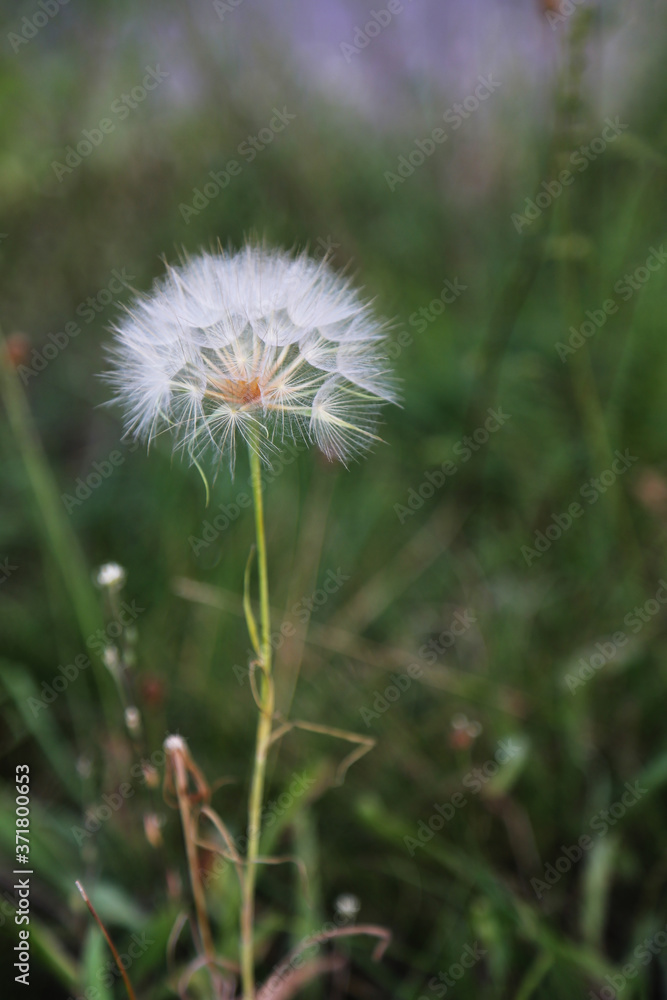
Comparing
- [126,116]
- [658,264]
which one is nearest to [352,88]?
[126,116]

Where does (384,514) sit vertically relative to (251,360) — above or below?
above

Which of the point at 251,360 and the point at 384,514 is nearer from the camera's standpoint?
the point at 251,360

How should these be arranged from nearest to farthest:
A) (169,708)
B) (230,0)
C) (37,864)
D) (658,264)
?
(37,864), (169,708), (658,264), (230,0)

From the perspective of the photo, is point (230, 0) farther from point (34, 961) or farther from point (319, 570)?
point (34, 961)

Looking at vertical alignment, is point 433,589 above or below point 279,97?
below

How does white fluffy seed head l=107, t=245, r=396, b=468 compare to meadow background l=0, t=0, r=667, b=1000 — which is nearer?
white fluffy seed head l=107, t=245, r=396, b=468

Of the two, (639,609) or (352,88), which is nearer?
(639,609)
